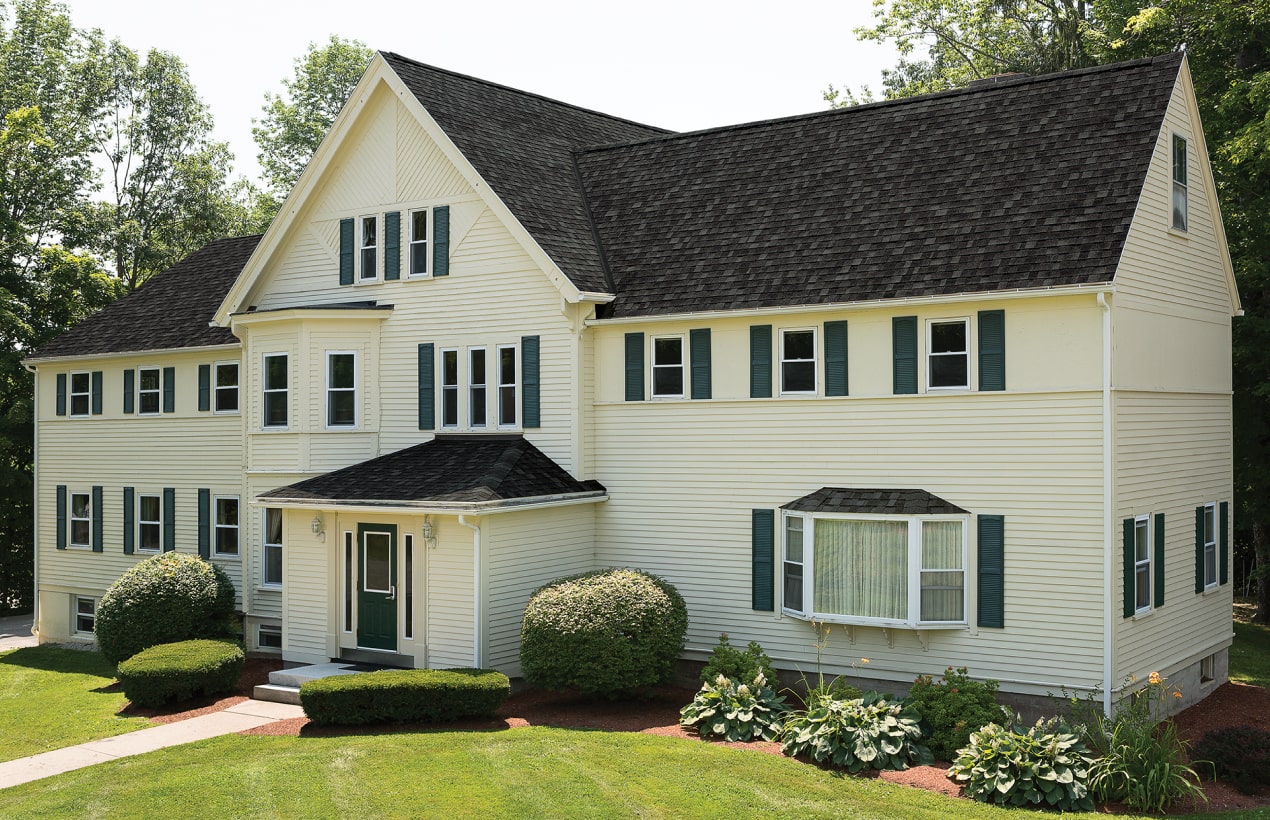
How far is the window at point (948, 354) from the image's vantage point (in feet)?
56.9

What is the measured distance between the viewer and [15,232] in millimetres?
36938

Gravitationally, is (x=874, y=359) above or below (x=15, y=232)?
below

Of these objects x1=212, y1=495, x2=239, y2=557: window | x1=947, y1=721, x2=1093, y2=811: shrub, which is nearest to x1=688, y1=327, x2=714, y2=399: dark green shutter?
x1=947, y1=721, x2=1093, y2=811: shrub

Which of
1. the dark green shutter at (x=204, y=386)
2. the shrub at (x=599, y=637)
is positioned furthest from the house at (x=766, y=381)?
the shrub at (x=599, y=637)

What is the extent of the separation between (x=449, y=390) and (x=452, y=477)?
2.68 meters

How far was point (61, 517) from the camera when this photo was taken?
28828 mm

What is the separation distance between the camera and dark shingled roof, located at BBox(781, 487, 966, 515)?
17.3 meters

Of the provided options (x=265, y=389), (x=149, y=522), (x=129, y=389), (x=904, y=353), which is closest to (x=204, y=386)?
(x=129, y=389)

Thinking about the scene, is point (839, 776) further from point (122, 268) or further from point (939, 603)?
point (122, 268)

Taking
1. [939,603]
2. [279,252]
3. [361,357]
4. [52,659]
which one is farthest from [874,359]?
[52,659]

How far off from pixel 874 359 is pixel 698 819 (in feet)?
26.5

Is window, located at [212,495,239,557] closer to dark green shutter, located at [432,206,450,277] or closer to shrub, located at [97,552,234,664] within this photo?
shrub, located at [97,552,234,664]

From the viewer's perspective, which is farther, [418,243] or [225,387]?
[225,387]

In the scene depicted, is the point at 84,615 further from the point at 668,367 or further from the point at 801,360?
the point at 801,360
